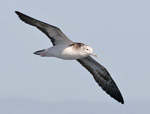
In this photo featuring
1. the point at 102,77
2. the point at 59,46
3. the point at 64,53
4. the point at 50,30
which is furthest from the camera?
the point at 102,77

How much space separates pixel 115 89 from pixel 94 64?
1821 millimetres

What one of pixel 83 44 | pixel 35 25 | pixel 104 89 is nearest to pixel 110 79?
pixel 104 89

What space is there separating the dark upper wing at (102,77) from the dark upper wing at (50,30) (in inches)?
103

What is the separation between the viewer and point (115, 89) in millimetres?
22094

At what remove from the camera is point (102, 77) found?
2184 centimetres

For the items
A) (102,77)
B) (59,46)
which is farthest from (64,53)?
(102,77)

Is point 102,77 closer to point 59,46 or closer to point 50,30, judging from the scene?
point 59,46

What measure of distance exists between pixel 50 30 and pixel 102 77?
4447mm

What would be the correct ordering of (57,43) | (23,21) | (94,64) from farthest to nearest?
(94,64), (57,43), (23,21)

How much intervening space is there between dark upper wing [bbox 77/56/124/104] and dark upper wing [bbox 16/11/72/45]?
8.59 ft

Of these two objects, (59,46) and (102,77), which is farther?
(102,77)

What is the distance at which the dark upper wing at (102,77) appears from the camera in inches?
839

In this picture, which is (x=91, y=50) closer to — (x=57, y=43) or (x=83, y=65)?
(x=57, y=43)

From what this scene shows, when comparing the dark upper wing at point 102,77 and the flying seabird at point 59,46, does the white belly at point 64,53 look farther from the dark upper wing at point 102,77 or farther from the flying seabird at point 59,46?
the dark upper wing at point 102,77
